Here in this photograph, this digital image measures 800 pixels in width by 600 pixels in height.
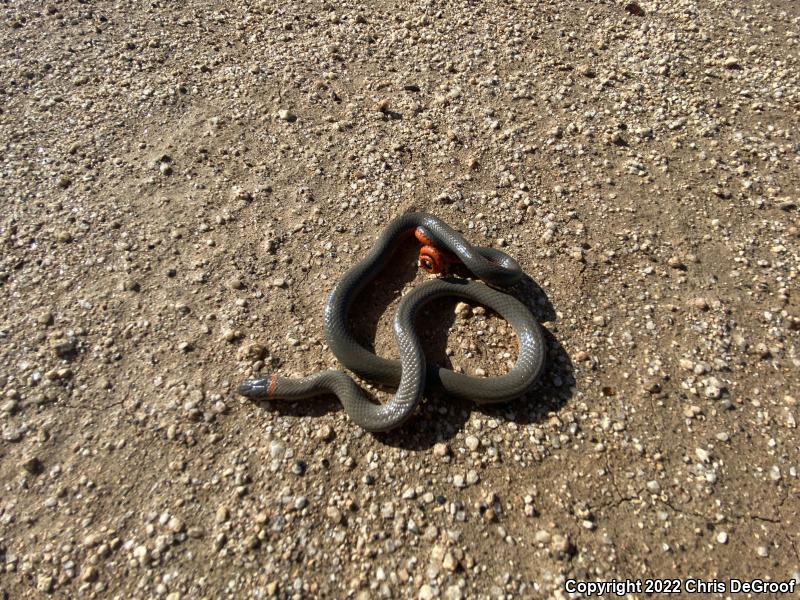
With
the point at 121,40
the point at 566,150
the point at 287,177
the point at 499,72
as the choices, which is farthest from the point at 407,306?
the point at 121,40

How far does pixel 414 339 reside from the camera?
4137mm

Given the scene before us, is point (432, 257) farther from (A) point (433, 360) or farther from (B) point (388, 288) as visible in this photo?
(A) point (433, 360)

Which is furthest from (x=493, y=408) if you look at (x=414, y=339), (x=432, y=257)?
(x=432, y=257)

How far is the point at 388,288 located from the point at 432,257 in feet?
1.79

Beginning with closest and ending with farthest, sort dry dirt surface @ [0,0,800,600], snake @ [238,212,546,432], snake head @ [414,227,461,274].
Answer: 1. dry dirt surface @ [0,0,800,600]
2. snake @ [238,212,546,432]
3. snake head @ [414,227,461,274]

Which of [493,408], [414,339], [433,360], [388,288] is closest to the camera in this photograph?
[493,408]

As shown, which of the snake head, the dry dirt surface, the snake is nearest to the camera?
the dry dirt surface

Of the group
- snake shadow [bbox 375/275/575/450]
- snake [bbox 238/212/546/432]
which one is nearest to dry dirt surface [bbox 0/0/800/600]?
snake shadow [bbox 375/275/575/450]

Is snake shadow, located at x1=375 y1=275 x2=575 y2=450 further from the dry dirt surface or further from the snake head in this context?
Answer: the snake head

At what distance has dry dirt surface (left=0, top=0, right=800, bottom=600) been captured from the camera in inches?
136

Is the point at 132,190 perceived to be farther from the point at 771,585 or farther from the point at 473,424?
the point at 771,585

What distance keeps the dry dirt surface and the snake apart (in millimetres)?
200

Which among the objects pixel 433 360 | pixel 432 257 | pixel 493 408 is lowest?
pixel 493 408

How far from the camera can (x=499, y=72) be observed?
20.4 ft
